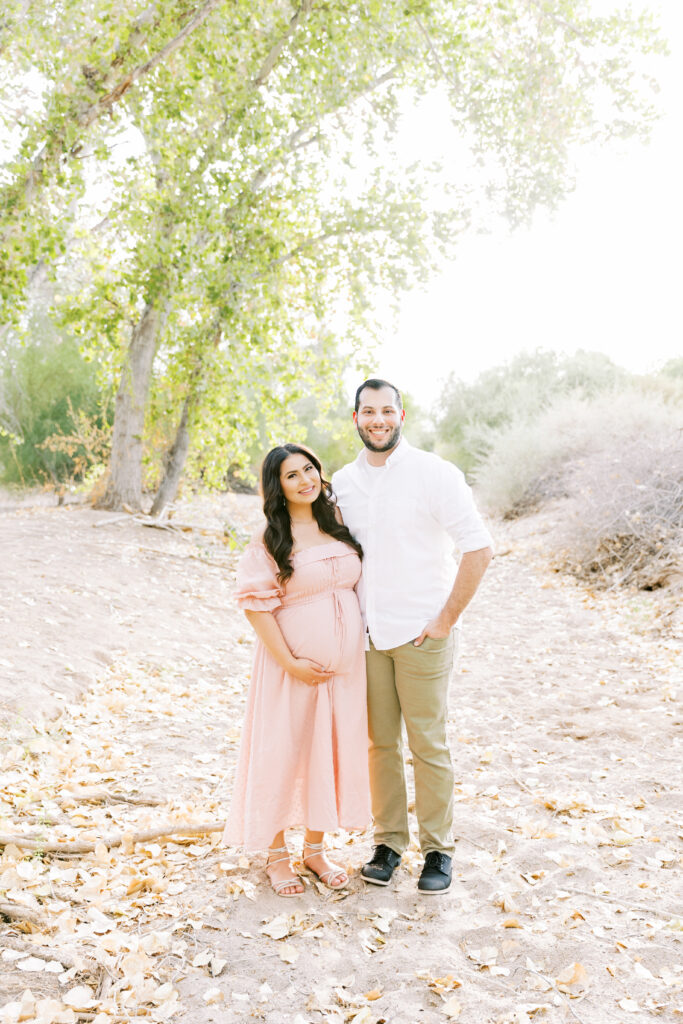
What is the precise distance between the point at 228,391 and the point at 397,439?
6848mm

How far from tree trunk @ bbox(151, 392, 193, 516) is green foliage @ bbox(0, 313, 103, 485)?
384 cm

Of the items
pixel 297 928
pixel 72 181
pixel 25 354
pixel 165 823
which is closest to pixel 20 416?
pixel 25 354

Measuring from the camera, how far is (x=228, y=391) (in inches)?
385

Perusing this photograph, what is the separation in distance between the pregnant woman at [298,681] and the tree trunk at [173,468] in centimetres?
814

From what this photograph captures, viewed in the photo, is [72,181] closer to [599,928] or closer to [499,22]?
[499,22]

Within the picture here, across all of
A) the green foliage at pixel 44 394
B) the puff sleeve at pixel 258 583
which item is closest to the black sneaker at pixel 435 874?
the puff sleeve at pixel 258 583

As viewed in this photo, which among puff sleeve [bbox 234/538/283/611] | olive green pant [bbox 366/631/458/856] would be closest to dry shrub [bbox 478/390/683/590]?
olive green pant [bbox 366/631/458/856]

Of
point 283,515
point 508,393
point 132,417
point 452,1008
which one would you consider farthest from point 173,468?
point 508,393

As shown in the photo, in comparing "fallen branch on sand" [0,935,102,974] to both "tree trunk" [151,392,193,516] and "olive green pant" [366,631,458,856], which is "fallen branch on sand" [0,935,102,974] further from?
"tree trunk" [151,392,193,516]

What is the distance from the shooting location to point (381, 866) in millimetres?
3264

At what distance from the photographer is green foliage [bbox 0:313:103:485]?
14680 millimetres

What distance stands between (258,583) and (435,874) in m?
1.38

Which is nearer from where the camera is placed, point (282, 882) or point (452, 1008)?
point (452, 1008)

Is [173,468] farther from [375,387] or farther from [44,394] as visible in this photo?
[375,387]
